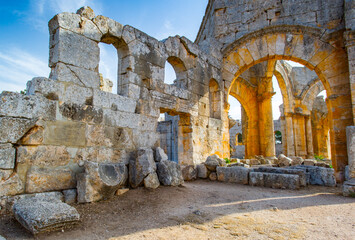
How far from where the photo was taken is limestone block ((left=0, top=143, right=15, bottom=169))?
321 centimetres

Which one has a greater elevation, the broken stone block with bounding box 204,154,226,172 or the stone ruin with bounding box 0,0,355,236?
the stone ruin with bounding box 0,0,355,236

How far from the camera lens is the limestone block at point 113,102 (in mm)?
4539

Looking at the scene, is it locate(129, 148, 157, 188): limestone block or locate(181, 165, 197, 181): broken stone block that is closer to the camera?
locate(129, 148, 157, 188): limestone block

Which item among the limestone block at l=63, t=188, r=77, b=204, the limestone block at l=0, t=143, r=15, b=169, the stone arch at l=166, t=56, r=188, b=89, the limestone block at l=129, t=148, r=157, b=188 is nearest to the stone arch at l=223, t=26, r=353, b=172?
the stone arch at l=166, t=56, r=188, b=89

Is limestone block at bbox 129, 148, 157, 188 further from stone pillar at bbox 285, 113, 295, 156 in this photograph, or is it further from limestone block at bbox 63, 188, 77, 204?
stone pillar at bbox 285, 113, 295, 156

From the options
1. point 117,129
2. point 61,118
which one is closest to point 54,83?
point 61,118

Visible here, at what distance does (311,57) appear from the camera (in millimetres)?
7859

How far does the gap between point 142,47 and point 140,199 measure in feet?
11.2

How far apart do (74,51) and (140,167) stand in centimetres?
245

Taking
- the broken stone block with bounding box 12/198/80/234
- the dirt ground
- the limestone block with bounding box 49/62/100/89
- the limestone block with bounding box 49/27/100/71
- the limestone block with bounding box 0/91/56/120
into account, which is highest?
the limestone block with bounding box 49/27/100/71

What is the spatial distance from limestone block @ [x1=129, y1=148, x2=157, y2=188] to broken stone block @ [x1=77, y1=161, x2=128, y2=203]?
0.48 meters

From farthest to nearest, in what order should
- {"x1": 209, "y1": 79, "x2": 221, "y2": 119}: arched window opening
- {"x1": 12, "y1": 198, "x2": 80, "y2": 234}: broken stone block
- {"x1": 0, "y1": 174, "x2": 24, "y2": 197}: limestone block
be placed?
1. {"x1": 209, "y1": 79, "x2": 221, "y2": 119}: arched window opening
2. {"x1": 0, "y1": 174, "x2": 24, "y2": 197}: limestone block
3. {"x1": 12, "y1": 198, "x2": 80, "y2": 234}: broken stone block

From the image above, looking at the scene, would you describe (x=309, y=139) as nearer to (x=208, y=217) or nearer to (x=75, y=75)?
(x=208, y=217)

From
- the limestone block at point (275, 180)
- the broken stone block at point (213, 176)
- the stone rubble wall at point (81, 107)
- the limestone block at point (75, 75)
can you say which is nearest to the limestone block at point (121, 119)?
the stone rubble wall at point (81, 107)
